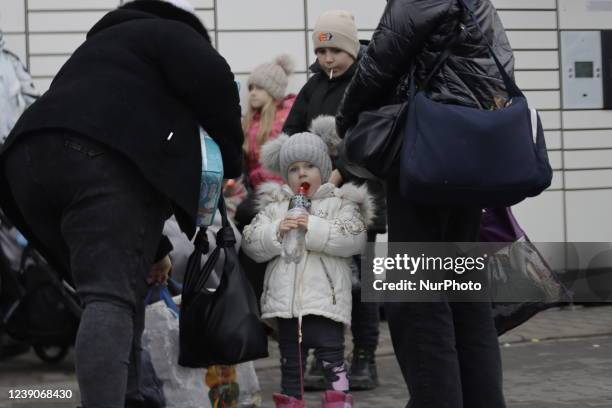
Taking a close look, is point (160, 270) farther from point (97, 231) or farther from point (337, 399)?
point (337, 399)

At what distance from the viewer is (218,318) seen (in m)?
4.45

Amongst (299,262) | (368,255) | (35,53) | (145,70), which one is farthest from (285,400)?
(35,53)

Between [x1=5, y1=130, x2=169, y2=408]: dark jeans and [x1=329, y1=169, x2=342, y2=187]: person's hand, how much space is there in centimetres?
228

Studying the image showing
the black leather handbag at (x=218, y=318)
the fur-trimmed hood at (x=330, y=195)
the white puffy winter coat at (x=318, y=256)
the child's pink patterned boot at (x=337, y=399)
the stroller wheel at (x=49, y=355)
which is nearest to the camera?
the black leather handbag at (x=218, y=318)

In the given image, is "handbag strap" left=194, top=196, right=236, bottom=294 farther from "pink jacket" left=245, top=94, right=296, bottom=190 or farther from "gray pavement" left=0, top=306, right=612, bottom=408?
"pink jacket" left=245, top=94, right=296, bottom=190

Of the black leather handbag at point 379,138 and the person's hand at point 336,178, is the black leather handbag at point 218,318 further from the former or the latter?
the person's hand at point 336,178

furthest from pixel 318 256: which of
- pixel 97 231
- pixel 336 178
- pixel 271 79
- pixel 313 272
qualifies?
pixel 271 79

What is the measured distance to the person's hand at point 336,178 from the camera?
6.19m

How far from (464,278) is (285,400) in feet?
3.81

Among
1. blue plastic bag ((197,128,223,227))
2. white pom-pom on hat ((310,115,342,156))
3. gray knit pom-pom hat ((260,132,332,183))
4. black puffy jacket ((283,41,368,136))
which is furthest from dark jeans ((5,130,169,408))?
black puffy jacket ((283,41,368,136))

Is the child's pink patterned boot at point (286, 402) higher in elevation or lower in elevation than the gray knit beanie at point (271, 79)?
lower

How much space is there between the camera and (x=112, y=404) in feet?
12.6

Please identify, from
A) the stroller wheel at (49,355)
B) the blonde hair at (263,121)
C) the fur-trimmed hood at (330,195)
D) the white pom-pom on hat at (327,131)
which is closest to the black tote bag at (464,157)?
the fur-trimmed hood at (330,195)

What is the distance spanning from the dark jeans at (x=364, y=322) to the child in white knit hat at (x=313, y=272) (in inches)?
24.9
